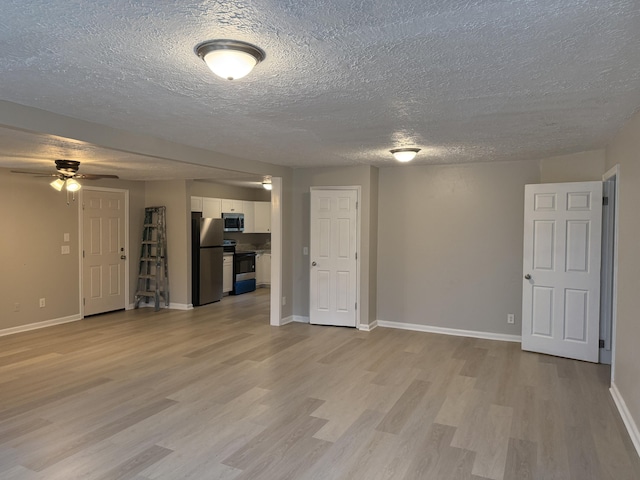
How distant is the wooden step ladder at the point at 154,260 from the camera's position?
750 centimetres

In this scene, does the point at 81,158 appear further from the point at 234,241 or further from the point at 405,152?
the point at 234,241

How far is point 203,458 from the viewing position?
277cm

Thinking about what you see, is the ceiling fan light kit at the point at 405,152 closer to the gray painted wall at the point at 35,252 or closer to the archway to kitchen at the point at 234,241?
the archway to kitchen at the point at 234,241

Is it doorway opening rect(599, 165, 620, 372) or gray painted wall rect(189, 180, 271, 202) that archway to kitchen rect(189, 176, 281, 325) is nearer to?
gray painted wall rect(189, 180, 271, 202)

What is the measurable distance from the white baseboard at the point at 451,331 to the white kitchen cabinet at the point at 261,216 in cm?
453

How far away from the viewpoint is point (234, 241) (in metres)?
9.59

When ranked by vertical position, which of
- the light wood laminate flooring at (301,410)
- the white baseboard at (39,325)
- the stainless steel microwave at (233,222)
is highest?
the stainless steel microwave at (233,222)

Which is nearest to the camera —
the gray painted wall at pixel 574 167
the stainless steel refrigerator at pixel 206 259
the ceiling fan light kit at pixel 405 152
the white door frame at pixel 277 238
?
the ceiling fan light kit at pixel 405 152

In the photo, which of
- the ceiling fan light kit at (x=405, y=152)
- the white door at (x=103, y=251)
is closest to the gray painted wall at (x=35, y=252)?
the white door at (x=103, y=251)

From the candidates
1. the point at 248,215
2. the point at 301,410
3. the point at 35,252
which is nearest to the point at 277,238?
the point at 301,410

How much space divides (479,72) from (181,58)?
59.7 inches

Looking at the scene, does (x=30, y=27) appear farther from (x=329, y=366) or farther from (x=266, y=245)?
(x=266, y=245)

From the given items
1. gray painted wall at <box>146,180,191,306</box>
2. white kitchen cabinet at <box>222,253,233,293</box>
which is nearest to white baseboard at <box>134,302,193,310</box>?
gray painted wall at <box>146,180,191,306</box>

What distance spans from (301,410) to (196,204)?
5.33 metres
